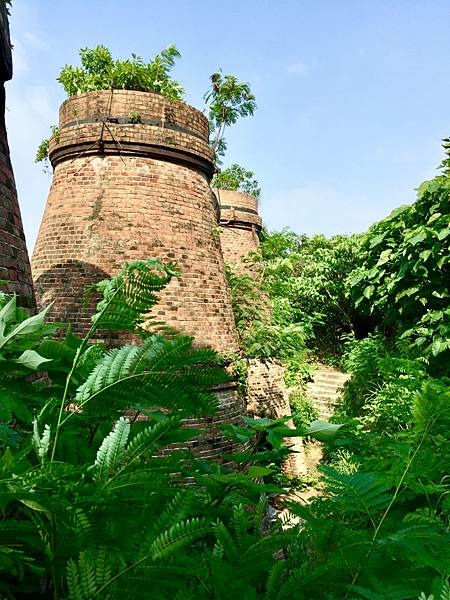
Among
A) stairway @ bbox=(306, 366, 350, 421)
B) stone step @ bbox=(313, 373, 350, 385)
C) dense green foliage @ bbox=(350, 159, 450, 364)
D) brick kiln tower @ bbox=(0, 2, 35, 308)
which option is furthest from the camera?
stone step @ bbox=(313, 373, 350, 385)

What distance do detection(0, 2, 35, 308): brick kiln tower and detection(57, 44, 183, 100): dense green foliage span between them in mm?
2757

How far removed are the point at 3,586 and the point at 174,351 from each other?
574 millimetres

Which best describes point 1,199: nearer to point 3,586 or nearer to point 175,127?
point 3,586

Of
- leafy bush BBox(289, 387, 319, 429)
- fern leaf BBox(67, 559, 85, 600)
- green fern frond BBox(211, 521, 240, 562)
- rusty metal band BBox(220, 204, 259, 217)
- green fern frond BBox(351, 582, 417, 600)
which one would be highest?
rusty metal band BBox(220, 204, 259, 217)

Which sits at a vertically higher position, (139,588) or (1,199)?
(1,199)

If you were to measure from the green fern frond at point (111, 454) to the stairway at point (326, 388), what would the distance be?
13.7 m

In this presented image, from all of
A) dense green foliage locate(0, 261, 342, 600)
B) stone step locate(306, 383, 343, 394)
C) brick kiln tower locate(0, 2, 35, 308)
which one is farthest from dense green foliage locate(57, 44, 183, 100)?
stone step locate(306, 383, 343, 394)

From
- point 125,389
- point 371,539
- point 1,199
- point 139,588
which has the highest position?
point 1,199

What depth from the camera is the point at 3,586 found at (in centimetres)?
78

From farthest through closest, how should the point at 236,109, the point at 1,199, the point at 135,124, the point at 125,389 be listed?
the point at 236,109 < the point at 135,124 < the point at 1,199 < the point at 125,389

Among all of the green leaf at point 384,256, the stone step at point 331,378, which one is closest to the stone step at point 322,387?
the stone step at point 331,378

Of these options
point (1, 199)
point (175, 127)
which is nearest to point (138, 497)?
point (1, 199)

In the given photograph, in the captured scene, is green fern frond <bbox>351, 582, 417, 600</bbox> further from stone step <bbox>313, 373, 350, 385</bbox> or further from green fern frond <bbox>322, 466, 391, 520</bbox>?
stone step <bbox>313, 373, 350, 385</bbox>

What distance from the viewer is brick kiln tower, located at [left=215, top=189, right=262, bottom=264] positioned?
476 inches
